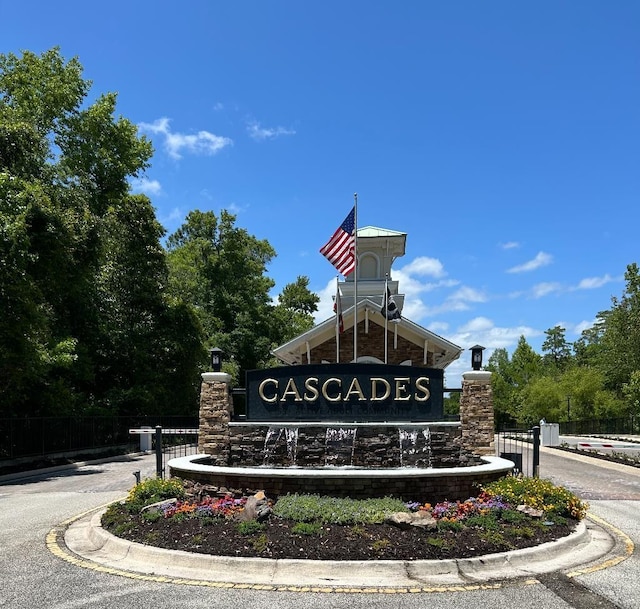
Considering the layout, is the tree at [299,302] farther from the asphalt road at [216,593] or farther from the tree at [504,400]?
the asphalt road at [216,593]

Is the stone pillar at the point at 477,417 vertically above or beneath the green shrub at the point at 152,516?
above

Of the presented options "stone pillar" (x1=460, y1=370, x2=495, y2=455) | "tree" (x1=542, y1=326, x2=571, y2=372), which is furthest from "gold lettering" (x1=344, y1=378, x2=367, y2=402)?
"tree" (x1=542, y1=326, x2=571, y2=372)

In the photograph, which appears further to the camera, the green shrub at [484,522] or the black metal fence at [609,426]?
the black metal fence at [609,426]

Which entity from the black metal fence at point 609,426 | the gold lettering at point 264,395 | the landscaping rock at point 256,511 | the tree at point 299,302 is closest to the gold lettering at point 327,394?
the gold lettering at point 264,395

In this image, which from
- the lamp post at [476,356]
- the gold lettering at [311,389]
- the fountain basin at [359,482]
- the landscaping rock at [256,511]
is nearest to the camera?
the landscaping rock at [256,511]

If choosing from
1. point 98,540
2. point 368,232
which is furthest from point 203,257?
point 98,540

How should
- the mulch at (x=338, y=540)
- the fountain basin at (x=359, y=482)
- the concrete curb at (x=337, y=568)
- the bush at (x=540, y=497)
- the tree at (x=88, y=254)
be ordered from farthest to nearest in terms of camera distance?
the tree at (x=88, y=254) → the fountain basin at (x=359, y=482) → the bush at (x=540, y=497) → the mulch at (x=338, y=540) → the concrete curb at (x=337, y=568)

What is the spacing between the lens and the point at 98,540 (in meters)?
7.61

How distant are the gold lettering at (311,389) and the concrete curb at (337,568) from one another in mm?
4971

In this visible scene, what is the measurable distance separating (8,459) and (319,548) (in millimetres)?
16235

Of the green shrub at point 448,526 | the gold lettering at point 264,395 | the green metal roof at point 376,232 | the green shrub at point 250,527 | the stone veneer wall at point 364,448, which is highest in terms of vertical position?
the green metal roof at point 376,232

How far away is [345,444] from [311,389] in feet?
4.92

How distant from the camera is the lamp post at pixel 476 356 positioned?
41.5 feet

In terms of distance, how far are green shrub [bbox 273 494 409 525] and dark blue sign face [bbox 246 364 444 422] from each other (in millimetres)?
3097
